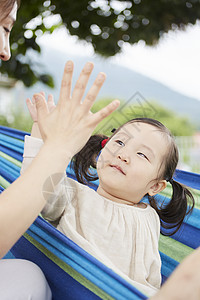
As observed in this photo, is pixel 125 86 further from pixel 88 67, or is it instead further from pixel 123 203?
pixel 88 67

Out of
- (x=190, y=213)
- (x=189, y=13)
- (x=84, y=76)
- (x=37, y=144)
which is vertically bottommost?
(x=190, y=213)

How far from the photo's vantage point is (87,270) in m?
0.81

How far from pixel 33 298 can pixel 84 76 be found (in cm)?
50

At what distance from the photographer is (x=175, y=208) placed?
3.99ft

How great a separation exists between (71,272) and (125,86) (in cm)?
3548

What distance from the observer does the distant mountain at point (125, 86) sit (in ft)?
4.85

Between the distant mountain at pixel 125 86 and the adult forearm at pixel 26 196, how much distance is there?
208 mm

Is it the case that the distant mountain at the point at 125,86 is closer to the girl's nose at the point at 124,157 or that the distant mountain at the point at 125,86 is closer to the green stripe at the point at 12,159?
the girl's nose at the point at 124,157

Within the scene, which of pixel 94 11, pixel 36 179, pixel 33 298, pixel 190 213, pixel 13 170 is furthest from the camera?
pixel 94 11

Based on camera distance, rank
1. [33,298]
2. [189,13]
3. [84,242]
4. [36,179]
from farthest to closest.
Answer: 1. [189,13]
2. [84,242]
3. [33,298]
4. [36,179]

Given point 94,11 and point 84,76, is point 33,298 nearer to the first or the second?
point 84,76

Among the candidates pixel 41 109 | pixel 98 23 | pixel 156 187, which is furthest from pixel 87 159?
pixel 98 23

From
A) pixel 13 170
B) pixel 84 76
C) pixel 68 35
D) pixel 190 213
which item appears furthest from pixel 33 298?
pixel 68 35

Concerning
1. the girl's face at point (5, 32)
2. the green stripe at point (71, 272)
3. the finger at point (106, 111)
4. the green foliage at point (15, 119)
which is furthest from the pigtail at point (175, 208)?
the green foliage at point (15, 119)
